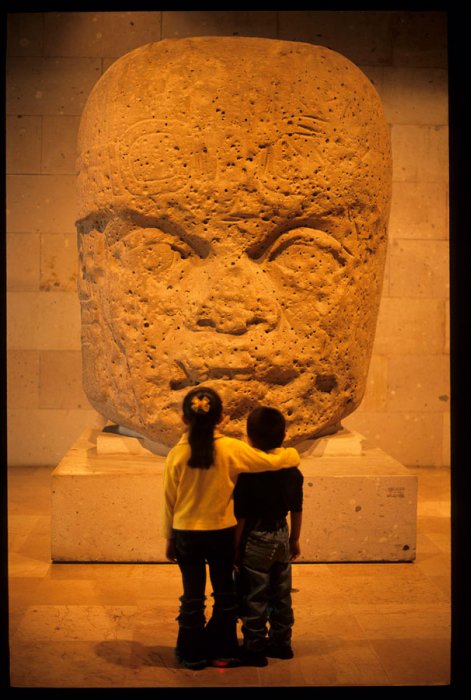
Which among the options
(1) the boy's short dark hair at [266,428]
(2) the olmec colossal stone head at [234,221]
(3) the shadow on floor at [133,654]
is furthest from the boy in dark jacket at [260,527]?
(2) the olmec colossal stone head at [234,221]

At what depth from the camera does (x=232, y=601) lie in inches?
111

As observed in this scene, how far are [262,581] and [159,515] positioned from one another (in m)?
1.23

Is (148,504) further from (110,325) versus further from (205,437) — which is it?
(205,437)

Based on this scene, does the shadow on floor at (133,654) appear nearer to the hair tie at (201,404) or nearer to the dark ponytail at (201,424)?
the dark ponytail at (201,424)

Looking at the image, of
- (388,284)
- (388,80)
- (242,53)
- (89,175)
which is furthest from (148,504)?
(388,80)

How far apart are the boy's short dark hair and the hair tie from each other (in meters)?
0.16

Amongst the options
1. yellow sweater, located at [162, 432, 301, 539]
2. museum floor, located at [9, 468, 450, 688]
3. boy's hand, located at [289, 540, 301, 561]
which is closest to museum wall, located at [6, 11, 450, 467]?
museum floor, located at [9, 468, 450, 688]

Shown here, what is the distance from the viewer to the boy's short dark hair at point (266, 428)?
2836 mm

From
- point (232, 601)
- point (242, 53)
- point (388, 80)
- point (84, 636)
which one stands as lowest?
point (84, 636)

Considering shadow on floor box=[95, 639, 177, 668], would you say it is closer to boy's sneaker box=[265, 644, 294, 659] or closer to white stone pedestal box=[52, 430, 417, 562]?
boy's sneaker box=[265, 644, 294, 659]

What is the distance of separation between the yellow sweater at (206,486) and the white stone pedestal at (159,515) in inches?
47.0

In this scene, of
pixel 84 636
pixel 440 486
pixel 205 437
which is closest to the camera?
pixel 205 437

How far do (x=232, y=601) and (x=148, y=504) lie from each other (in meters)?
1.23

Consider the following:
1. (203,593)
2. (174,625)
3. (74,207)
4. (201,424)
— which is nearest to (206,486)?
(201,424)
